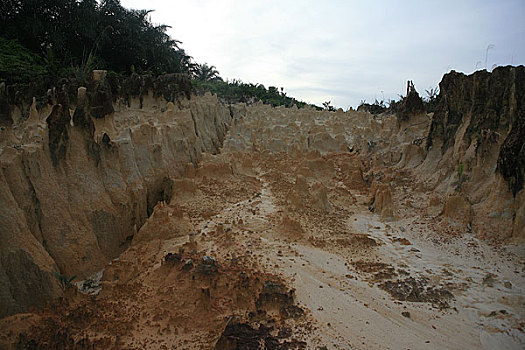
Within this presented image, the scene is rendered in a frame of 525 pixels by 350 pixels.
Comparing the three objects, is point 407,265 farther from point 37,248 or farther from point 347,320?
point 37,248

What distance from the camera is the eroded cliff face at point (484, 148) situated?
4.53 m

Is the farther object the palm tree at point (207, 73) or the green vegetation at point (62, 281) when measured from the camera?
the palm tree at point (207, 73)

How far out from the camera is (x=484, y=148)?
17.9ft

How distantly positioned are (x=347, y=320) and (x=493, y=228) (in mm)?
2848

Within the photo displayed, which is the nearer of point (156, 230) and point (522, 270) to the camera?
point (522, 270)

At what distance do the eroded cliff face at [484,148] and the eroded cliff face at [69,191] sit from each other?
507cm

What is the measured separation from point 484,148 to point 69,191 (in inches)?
244

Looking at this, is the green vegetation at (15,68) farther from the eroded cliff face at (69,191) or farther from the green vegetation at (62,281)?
the green vegetation at (62,281)

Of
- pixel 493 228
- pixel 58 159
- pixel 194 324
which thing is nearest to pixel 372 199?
pixel 493 228

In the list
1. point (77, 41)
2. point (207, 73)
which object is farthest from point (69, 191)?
point (207, 73)

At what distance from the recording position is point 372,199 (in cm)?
690

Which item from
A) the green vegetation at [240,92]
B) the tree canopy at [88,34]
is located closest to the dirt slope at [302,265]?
the tree canopy at [88,34]

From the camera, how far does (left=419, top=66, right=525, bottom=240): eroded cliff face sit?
14.9 feet

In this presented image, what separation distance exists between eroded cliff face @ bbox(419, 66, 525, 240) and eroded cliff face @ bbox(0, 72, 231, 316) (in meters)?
5.07
